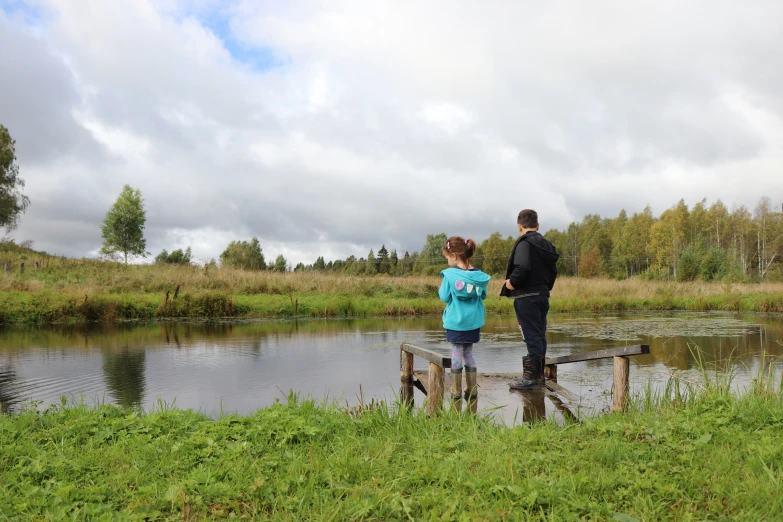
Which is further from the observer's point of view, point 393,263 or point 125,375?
point 393,263

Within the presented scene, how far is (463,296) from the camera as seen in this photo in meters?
5.80

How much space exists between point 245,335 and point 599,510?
554 inches

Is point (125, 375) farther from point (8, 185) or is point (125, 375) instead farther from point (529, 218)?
point (8, 185)

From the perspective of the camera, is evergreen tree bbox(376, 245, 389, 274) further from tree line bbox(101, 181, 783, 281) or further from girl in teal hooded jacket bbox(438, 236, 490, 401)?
girl in teal hooded jacket bbox(438, 236, 490, 401)

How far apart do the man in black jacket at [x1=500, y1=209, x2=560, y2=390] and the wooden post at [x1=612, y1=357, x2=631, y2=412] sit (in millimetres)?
824

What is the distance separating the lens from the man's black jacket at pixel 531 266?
6.02 m

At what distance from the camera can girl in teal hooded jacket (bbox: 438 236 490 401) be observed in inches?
225

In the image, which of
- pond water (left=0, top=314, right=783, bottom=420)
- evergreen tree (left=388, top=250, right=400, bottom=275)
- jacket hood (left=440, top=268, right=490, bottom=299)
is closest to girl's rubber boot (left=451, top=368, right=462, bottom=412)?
pond water (left=0, top=314, right=783, bottom=420)

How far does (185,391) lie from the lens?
8664 mm

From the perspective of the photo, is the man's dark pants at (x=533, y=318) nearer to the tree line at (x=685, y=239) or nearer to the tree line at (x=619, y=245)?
the tree line at (x=619, y=245)

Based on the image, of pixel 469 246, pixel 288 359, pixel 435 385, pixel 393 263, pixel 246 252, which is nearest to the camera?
pixel 435 385

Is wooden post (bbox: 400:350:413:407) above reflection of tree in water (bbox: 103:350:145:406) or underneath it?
above

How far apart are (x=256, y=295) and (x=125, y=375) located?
1475cm

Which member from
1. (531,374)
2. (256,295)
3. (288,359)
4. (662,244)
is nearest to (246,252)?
(256,295)
